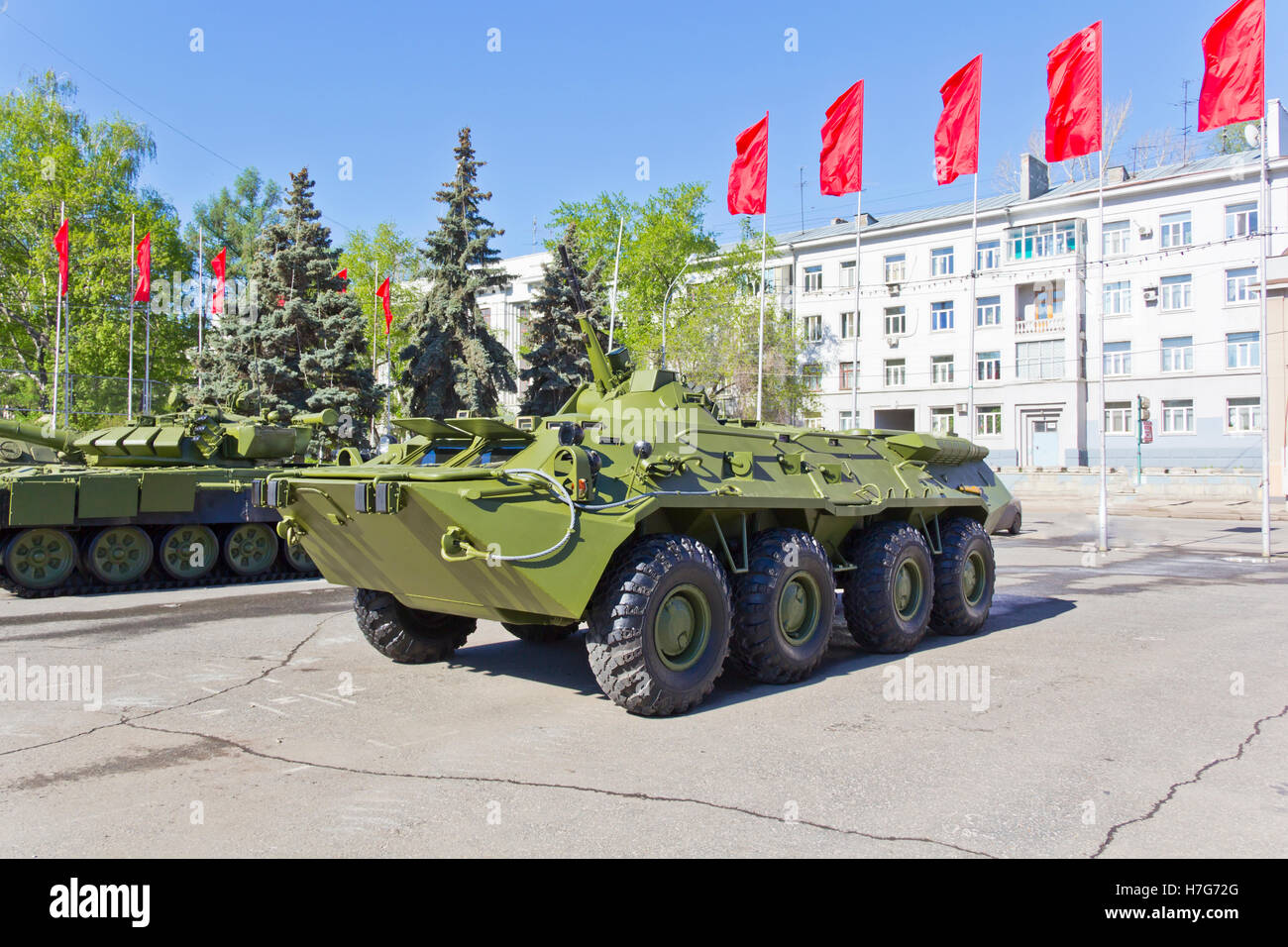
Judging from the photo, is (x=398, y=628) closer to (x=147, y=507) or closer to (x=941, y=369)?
(x=147, y=507)

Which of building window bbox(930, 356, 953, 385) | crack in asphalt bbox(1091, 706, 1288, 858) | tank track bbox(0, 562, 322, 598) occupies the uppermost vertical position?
building window bbox(930, 356, 953, 385)

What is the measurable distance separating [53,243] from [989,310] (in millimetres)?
34843

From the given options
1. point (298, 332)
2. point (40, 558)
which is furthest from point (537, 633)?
point (298, 332)

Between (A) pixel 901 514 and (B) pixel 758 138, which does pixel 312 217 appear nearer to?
(B) pixel 758 138

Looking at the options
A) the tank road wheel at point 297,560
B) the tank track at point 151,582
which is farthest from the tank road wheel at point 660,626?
the tank road wheel at point 297,560

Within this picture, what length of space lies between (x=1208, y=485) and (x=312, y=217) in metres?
28.1

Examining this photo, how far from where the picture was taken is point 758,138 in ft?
79.6

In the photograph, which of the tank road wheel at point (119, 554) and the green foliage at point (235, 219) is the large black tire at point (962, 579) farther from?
the green foliage at point (235, 219)

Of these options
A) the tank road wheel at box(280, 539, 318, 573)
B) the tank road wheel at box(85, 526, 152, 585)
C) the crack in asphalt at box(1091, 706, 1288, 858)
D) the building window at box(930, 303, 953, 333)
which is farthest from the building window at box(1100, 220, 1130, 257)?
the crack in asphalt at box(1091, 706, 1288, 858)

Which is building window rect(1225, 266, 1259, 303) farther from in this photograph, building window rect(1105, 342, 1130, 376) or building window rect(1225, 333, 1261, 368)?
building window rect(1105, 342, 1130, 376)

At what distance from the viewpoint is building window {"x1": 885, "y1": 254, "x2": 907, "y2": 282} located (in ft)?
145

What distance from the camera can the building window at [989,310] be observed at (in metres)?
42.3

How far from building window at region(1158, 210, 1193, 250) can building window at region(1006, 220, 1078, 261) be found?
2982mm
